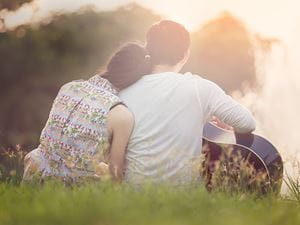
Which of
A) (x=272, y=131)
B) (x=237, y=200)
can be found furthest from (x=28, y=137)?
(x=237, y=200)

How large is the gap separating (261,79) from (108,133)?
586cm

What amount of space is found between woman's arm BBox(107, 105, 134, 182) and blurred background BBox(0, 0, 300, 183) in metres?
3.45

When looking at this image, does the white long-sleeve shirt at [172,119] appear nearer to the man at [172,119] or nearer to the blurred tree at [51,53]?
the man at [172,119]

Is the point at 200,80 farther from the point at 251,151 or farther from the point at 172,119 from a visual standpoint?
the point at 251,151

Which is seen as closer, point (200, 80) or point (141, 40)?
point (200, 80)

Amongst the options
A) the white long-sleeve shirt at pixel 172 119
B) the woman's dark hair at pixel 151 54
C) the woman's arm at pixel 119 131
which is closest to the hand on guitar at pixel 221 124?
the white long-sleeve shirt at pixel 172 119

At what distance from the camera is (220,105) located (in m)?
5.54

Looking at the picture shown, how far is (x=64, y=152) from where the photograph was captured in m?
5.73

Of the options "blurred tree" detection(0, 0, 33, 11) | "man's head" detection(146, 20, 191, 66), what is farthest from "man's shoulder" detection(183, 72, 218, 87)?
"blurred tree" detection(0, 0, 33, 11)

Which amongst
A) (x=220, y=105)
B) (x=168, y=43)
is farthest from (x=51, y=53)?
(x=220, y=105)

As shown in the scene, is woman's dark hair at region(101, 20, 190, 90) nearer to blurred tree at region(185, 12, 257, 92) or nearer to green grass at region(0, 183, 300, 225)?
green grass at region(0, 183, 300, 225)

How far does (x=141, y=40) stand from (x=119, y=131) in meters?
7.68

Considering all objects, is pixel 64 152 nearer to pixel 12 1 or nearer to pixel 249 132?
pixel 249 132

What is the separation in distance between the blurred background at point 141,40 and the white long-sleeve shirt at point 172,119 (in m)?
3.32
